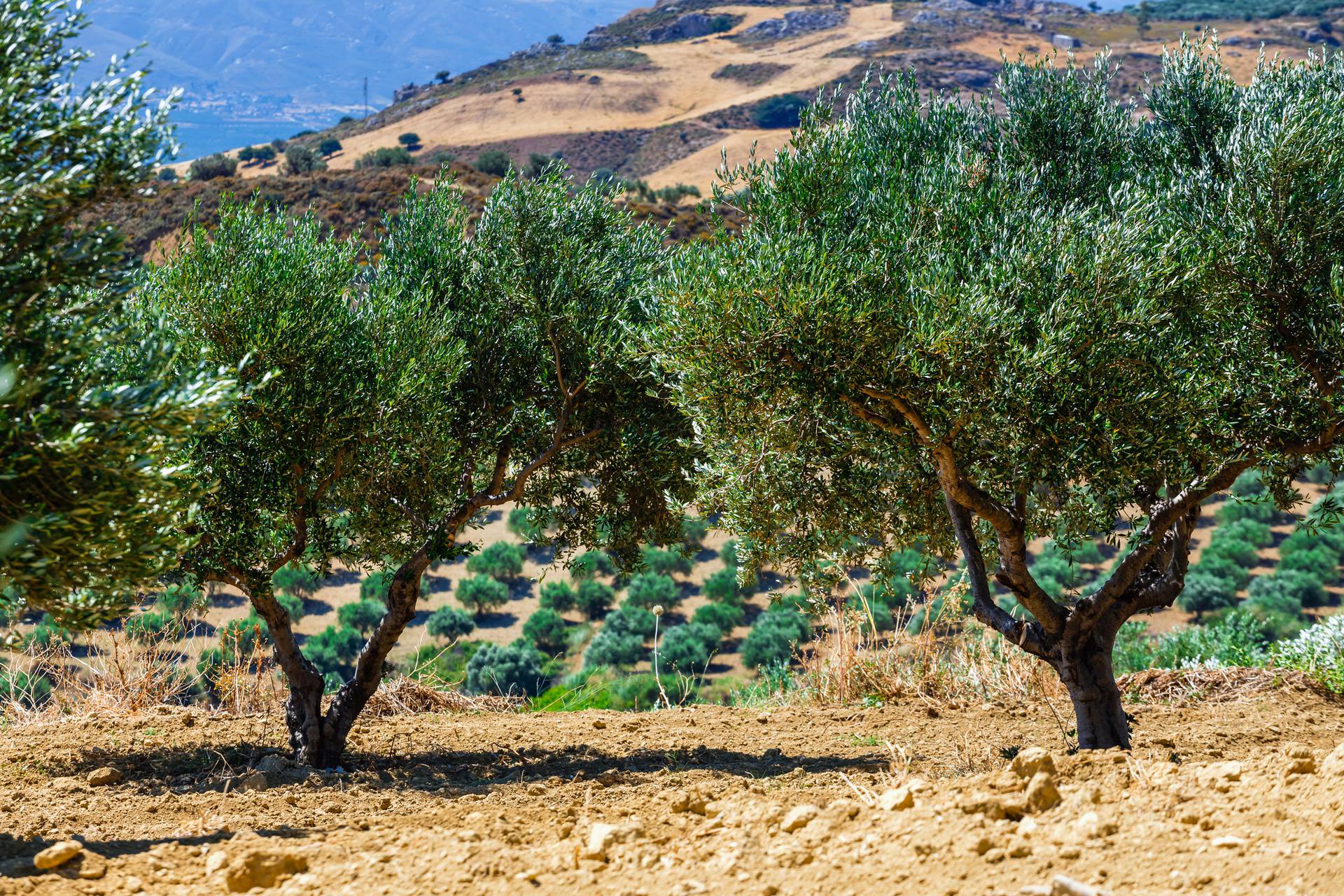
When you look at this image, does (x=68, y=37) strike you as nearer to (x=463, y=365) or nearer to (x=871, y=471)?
(x=463, y=365)

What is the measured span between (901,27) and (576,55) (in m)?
37.7

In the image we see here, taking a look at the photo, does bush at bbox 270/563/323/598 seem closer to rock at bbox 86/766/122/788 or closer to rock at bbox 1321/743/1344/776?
rock at bbox 86/766/122/788

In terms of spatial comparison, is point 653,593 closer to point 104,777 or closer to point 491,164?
point 104,777

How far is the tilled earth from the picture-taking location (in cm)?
500

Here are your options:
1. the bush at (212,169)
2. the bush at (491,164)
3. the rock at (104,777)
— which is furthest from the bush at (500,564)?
the bush at (491,164)

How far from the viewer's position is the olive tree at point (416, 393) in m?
9.24

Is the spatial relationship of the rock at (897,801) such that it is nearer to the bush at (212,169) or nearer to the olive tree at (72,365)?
the olive tree at (72,365)

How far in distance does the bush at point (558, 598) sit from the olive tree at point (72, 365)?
102 ft

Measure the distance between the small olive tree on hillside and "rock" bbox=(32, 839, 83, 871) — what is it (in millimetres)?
5187

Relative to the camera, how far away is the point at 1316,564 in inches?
1570

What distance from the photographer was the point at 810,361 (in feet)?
27.0

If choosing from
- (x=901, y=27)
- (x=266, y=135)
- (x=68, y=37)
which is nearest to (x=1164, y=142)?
(x=68, y=37)

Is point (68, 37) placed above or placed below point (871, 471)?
above

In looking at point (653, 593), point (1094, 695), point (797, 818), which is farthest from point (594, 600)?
point (797, 818)
